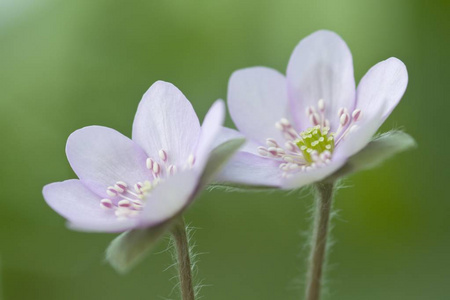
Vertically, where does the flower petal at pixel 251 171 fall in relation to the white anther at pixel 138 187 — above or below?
above

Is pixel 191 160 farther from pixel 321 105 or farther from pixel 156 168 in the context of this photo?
pixel 321 105

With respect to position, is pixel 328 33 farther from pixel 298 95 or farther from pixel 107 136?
pixel 107 136

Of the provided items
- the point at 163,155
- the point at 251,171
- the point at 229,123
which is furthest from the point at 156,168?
the point at 229,123

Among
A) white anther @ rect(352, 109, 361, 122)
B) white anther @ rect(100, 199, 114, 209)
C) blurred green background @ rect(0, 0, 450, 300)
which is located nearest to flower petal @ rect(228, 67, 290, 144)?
white anther @ rect(352, 109, 361, 122)

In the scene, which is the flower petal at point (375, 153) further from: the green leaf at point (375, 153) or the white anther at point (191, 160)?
the white anther at point (191, 160)

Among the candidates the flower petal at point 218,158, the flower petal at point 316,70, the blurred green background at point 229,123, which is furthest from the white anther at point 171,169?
the blurred green background at point 229,123

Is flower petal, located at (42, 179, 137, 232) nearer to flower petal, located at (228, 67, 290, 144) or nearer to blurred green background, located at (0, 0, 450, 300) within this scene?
flower petal, located at (228, 67, 290, 144)
